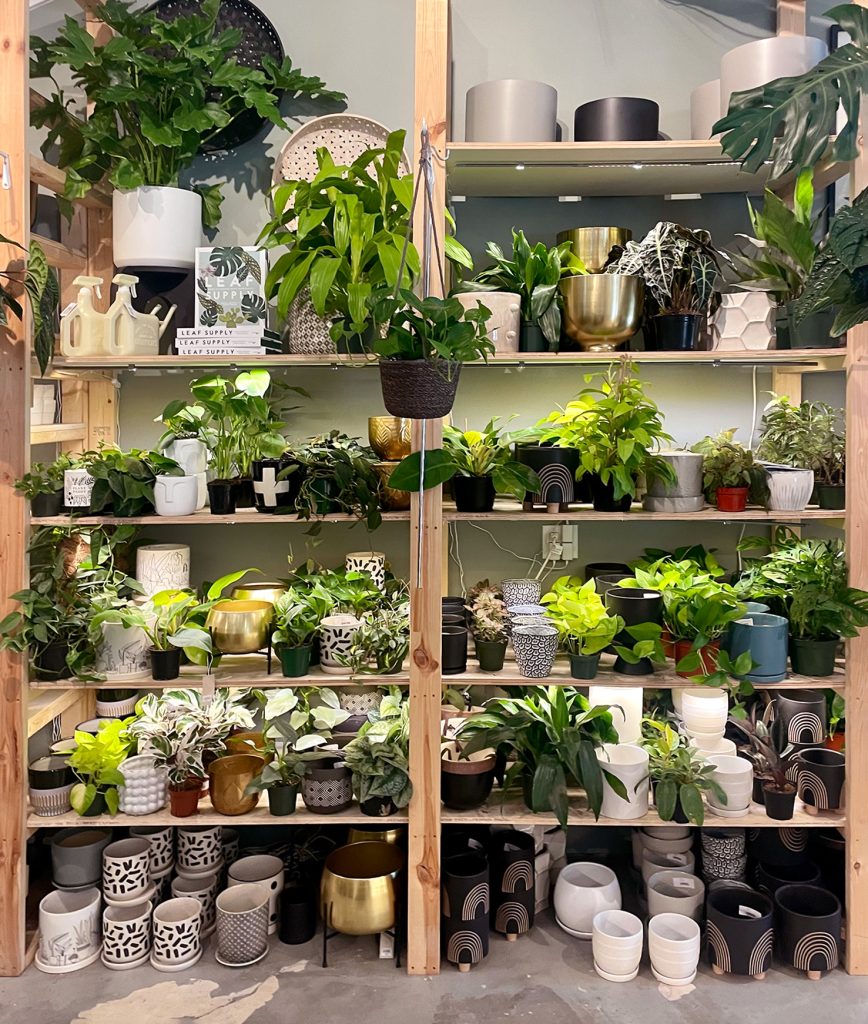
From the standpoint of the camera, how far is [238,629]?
2395mm

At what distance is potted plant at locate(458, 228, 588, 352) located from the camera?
7.82ft

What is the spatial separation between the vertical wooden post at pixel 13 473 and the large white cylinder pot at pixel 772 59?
5.72 ft

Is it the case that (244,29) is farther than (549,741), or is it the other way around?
(244,29)

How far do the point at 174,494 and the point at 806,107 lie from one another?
167 centimetres

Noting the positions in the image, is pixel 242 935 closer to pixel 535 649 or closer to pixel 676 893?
pixel 535 649

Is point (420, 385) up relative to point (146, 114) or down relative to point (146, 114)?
down

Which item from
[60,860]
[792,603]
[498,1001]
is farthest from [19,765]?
[792,603]

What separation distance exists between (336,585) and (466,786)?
2.06 ft

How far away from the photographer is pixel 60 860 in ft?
8.04

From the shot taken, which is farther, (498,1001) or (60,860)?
(60,860)

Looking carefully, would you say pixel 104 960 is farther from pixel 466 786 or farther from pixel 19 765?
pixel 466 786

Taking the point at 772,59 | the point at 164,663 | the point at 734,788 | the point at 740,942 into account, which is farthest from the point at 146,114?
the point at 740,942

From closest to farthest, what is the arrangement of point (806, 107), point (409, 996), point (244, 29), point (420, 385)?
1. point (806, 107)
2. point (420, 385)
3. point (409, 996)
4. point (244, 29)

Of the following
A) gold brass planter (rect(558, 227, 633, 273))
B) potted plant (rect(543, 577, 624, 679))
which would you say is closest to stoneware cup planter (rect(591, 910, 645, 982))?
potted plant (rect(543, 577, 624, 679))
